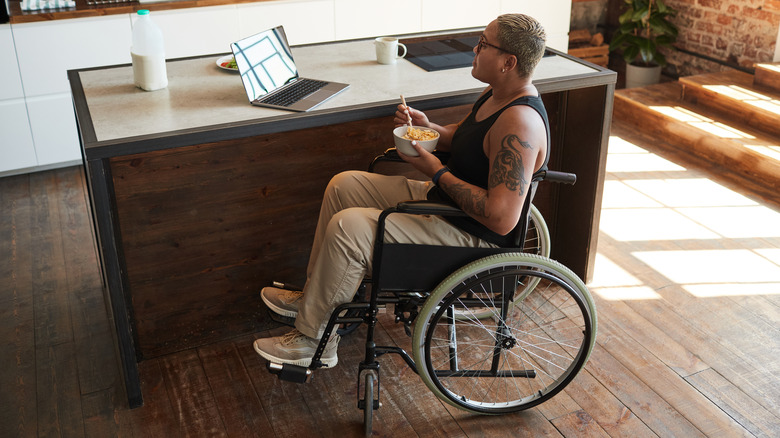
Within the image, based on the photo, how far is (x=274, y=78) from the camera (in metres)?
2.41

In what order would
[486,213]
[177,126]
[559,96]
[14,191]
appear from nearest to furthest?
[486,213] → [177,126] → [559,96] → [14,191]

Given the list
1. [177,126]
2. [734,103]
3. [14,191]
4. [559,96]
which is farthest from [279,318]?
[734,103]

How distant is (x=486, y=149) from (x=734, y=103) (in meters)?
3.08

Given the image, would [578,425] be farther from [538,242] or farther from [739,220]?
[739,220]

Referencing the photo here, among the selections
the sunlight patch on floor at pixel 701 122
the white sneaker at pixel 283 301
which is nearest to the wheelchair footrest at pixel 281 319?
the white sneaker at pixel 283 301

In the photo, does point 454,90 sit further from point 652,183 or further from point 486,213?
point 652,183

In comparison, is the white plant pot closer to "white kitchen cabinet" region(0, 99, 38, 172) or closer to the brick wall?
the brick wall

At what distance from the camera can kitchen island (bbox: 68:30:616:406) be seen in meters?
2.18

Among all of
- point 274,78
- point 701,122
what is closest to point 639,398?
point 274,78

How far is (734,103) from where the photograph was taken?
14.5 ft

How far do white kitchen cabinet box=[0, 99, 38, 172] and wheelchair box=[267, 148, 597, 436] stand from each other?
85.7 inches

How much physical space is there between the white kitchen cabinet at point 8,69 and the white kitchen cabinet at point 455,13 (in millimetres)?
2403

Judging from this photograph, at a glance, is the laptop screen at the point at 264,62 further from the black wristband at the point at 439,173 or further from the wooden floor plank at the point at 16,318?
the wooden floor plank at the point at 16,318

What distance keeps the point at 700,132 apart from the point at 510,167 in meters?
2.85
